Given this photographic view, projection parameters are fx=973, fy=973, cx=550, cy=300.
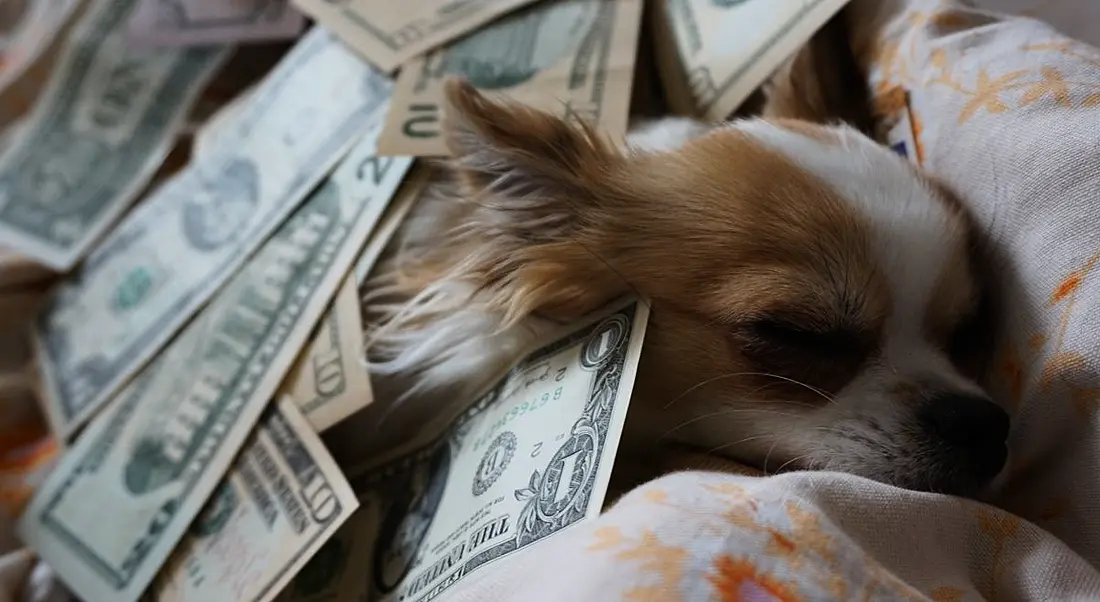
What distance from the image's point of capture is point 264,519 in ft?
3.47

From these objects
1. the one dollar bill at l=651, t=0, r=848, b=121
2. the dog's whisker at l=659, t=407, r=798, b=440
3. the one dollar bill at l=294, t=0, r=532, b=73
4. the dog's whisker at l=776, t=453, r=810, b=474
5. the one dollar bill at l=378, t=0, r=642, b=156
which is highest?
the one dollar bill at l=294, t=0, r=532, b=73

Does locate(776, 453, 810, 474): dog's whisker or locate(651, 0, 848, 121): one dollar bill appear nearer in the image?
locate(776, 453, 810, 474): dog's whisker

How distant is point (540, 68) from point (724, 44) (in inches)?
9.3

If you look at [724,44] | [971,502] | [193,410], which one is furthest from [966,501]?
[193,410]

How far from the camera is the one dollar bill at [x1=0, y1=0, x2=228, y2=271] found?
1.58m

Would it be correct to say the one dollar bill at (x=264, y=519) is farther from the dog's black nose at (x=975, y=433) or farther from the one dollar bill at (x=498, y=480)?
the dog's black nose at (x=975, y=433)

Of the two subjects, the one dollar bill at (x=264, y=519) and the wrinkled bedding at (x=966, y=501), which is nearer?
the wrinkled bedding at (x=966, y=501)

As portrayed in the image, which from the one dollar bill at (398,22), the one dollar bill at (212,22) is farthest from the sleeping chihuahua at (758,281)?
the one dollar bill at (212,22)

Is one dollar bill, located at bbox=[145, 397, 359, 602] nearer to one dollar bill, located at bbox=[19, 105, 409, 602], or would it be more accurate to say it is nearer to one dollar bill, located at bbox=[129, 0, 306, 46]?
one dollar bill, located at bbox=[19, 105, 409, 602]

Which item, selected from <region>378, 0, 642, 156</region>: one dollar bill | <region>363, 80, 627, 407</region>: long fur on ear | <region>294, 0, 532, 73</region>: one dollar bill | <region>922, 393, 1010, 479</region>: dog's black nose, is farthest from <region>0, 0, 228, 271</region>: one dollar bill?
<region>922, 393, 1010, 479</region>: dog's black nose

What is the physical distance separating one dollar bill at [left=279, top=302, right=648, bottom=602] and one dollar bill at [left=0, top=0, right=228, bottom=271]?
0.81m

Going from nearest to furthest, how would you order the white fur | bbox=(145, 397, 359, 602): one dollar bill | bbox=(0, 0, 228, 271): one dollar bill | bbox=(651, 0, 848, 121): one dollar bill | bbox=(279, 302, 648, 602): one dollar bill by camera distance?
bbox=(279, 302, 648, 602): one dollar bill < the white fur < bbox=(145, 397, 359, 602): one dollar bill < bbox=(651, 0, 848, 121): one dollar bill < bbox=(0, 0, 228, 271): one dollar bill

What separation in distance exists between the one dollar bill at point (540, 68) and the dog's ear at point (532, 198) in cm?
17

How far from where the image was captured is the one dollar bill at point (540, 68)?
1.18m
